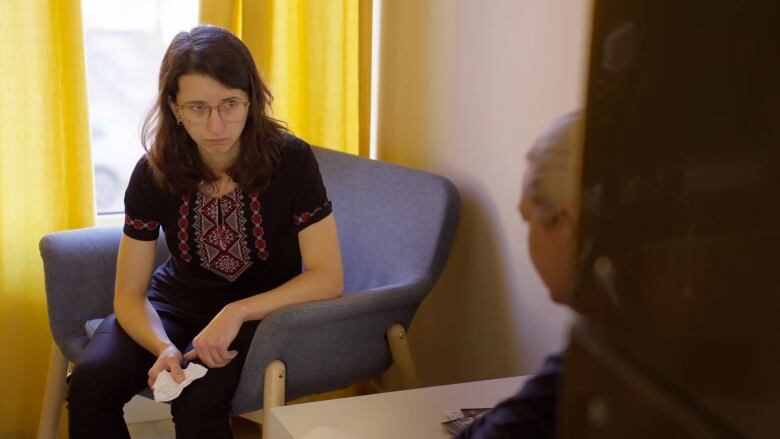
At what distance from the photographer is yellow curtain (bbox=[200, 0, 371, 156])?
2.40 m

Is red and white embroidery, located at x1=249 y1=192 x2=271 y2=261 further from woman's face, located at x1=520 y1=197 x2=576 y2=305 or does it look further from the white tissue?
woman's face, located at x1=520 y1=197 x2=576 y2=305

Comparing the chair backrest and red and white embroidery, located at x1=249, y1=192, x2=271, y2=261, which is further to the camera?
the chair backrest

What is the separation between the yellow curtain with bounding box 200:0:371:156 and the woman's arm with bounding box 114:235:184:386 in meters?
0.67

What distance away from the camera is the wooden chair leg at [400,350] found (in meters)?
1.99

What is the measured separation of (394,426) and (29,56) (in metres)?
1.36

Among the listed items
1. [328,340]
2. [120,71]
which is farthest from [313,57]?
[328,340]

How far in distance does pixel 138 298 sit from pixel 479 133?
837mm

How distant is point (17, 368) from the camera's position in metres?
2.39

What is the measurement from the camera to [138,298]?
1.95 m

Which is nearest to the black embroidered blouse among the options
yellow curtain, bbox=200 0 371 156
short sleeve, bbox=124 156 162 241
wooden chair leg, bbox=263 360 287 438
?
short sleeve, bbox=124 156 162 241

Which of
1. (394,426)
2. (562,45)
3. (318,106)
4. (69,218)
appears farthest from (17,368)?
(562,45)

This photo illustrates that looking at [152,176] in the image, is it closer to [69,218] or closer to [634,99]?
[69,218]

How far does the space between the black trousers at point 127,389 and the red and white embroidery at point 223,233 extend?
0.49 ft

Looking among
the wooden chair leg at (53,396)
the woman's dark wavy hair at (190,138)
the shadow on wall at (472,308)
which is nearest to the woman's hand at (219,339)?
the woman's dark wavy hair at (190,138)
